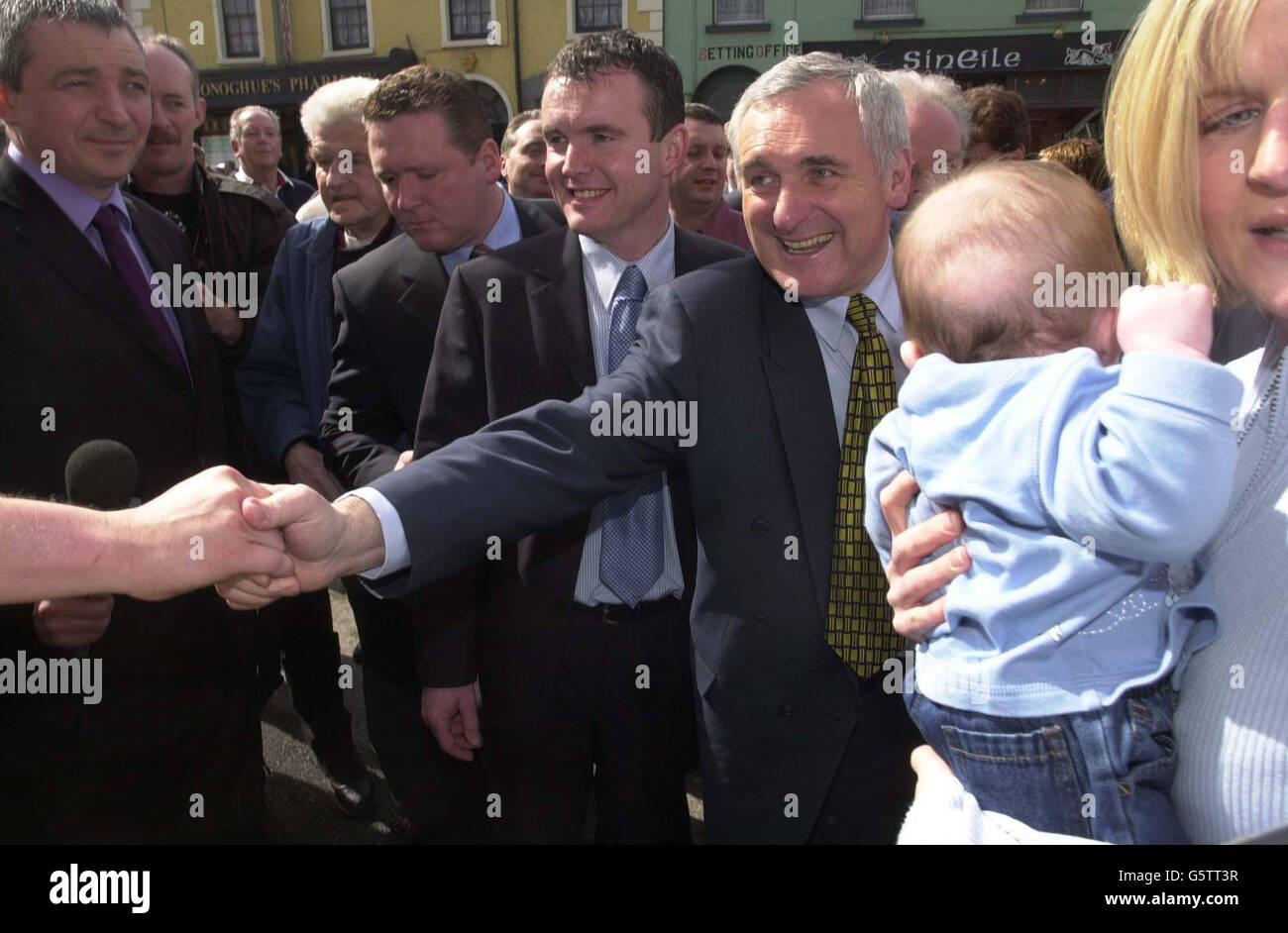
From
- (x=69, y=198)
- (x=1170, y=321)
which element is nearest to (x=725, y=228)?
(x=69, y=198)

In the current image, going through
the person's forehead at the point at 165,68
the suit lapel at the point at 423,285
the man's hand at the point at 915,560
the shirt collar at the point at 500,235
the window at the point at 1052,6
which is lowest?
the man's hand at the point at 915,560

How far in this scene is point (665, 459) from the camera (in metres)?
2.00

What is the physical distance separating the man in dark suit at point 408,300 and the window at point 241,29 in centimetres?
2132

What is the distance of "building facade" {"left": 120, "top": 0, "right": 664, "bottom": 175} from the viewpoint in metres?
18.9

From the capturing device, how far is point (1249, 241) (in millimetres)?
1229

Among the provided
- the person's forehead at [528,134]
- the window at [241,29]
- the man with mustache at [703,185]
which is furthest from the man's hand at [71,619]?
the window at [241,29]

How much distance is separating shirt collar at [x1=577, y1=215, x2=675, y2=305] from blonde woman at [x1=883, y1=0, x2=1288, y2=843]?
147cm

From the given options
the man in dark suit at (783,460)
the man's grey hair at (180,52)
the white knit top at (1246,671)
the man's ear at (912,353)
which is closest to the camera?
the white knit top at (1246,671)

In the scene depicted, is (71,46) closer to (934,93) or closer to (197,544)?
(197,544)

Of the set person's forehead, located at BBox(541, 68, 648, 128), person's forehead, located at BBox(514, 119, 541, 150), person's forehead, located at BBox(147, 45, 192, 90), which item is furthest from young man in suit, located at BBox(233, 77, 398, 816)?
person's forehead, located at BBox(514, 119, 541, 150)

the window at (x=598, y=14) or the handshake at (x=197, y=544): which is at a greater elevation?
the window at (x=598, y=14)

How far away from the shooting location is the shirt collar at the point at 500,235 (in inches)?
129

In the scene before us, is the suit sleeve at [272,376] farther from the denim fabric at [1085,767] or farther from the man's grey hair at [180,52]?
the denim fabric at [1085,767]

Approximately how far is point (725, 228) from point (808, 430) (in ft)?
11.9
